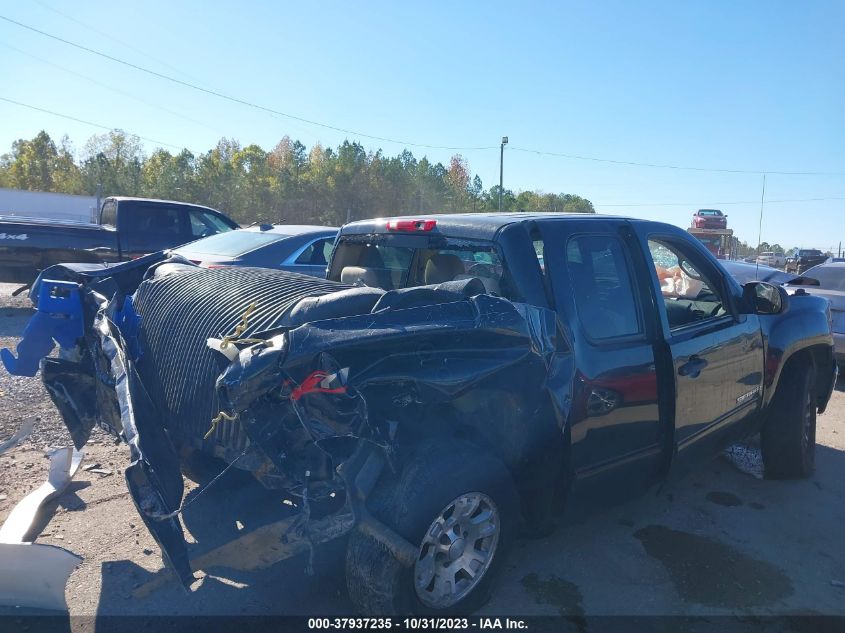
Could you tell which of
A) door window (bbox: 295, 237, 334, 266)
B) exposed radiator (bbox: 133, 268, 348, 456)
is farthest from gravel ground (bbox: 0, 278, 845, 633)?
door window (bbox: 295, 237, 334, 266)

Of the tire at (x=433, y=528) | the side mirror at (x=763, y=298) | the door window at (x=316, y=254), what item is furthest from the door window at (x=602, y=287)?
the door window at (x=316, y=254)

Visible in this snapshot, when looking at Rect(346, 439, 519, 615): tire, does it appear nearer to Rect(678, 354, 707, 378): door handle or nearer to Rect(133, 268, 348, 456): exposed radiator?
Rect(133, 268, 348, 456): exposed radiator

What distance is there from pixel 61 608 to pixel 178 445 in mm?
824

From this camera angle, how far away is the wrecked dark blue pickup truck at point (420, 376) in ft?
8.04

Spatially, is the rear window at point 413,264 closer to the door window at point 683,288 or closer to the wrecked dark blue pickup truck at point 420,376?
the wrecked dark blue pickup truck at point 420,376

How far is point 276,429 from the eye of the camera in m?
2.42

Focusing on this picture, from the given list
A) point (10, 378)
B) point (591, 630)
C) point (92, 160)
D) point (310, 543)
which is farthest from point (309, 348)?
point (92, 160)

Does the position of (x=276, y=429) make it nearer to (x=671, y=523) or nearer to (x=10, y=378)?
(x=671, y=523)

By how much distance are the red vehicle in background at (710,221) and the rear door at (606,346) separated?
3257 cm

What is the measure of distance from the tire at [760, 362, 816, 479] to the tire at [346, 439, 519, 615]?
9.22 ft

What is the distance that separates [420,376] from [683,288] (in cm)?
292

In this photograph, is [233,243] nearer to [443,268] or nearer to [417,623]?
[443,268]

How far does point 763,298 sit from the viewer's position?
413cm

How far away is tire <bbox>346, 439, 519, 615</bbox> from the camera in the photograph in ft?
8.51
